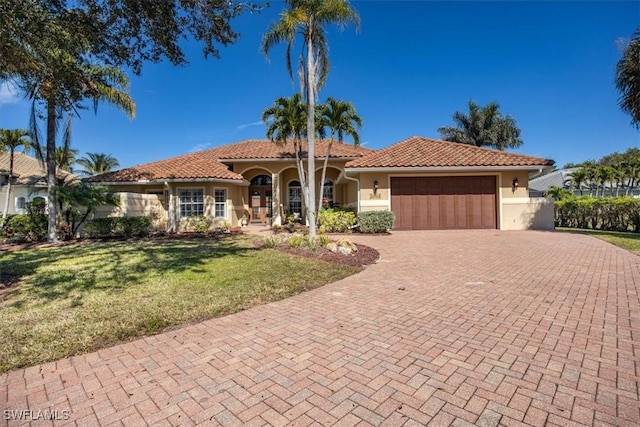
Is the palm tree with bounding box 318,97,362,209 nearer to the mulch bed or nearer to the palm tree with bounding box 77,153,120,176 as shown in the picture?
the mulch bed

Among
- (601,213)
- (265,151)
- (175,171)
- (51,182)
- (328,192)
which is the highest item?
(265,151)

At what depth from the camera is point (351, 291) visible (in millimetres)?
6184

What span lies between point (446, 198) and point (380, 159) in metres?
3.86

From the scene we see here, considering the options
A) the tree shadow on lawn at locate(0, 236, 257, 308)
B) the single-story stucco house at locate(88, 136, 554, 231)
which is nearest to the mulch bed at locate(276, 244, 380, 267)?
the tree shadow on lawn at locate(0, 236, 257, 308)

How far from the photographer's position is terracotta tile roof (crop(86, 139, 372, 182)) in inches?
720

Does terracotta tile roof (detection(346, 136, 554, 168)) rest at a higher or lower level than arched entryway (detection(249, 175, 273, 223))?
higher

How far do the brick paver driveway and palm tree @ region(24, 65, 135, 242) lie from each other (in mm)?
7633

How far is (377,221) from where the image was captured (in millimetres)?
15555

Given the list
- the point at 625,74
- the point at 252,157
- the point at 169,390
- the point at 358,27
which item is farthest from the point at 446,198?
the point at 169,390

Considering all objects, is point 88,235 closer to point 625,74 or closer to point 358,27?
point 358,27

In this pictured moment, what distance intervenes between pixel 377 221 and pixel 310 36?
8086 mm

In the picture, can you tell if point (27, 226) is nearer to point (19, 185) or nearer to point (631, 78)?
point (19, 185)

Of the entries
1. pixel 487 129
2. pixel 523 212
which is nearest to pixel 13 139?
pixel 523 212

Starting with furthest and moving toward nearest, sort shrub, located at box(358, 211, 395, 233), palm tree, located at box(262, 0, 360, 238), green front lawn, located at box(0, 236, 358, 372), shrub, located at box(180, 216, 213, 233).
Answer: shrub, located at box(180, 216, 213, 233)
shrub, located at box(358, 211, 395, 233)
palm tree, located at box(262, 0, 360, 238)
green front lawn, located at box(0, 236, 358, 372)
